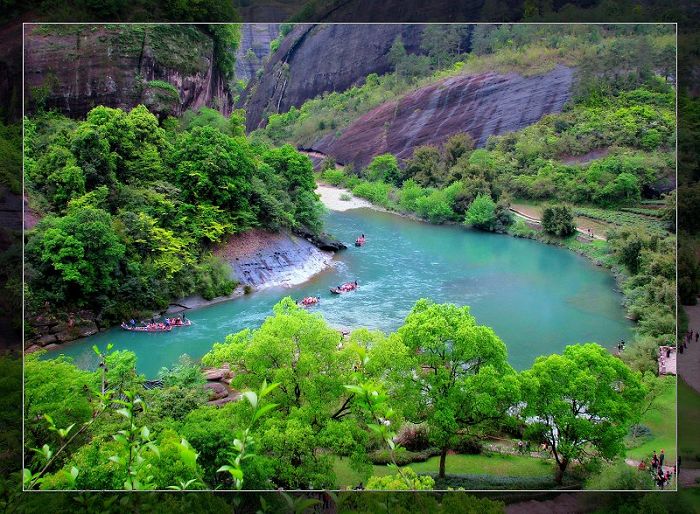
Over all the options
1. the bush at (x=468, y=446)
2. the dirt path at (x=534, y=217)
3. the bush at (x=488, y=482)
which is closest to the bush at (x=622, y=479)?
the bush at (x=488, y=482)

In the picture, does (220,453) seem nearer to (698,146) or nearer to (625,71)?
(625,71)

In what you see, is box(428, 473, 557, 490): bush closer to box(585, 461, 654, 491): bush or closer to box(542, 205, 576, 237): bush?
box(585, 461, 654, 491): bush

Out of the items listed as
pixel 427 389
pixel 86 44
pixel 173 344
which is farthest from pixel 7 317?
pixel 427 389

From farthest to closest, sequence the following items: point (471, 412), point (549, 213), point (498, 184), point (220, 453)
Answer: point (498, 184)
point (549, 213)
point (471, 412)
point (220, 453)

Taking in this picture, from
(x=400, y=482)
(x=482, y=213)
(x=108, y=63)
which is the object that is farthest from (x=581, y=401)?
(x=108, y=63)

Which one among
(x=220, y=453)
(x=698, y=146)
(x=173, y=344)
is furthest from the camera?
(x=698, y=146)

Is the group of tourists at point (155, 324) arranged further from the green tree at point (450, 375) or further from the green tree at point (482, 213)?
the green tree at point (482, 213)
